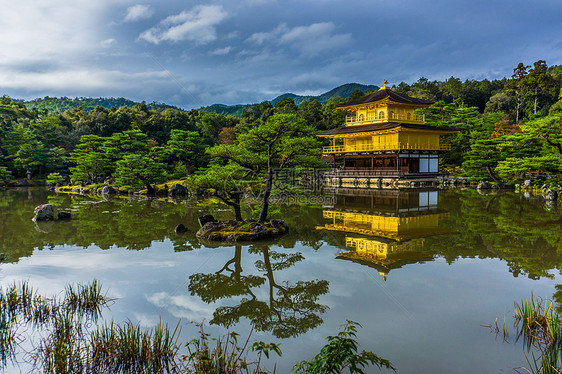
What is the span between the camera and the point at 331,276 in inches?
323

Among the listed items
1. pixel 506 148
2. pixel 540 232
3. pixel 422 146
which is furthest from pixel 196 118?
pixel 540 232

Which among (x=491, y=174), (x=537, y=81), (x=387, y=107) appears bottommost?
(x=491, y=174)

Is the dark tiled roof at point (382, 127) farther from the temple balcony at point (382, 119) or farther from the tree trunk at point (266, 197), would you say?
the tree trunk at point (266, 197)

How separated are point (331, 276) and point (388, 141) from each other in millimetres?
28845

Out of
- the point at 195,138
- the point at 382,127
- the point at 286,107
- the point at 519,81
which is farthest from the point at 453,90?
the point at 195,138

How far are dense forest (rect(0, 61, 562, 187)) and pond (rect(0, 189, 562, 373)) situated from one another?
11118 mm

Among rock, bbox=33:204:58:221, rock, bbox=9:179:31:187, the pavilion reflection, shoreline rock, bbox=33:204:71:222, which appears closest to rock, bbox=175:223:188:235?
the pavilion reflection

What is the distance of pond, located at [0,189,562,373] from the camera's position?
5379 millimetres

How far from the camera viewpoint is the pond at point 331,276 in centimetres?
538

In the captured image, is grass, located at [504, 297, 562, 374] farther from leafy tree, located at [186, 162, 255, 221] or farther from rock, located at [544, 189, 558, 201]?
rock, located at [544, 189, 558, 201]

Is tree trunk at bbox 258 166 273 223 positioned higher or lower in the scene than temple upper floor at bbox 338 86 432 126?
lower

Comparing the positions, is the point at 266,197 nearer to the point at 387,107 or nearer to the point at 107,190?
the point at 107,190

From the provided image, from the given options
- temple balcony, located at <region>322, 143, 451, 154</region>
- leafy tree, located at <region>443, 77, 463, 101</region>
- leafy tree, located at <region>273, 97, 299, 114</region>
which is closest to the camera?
temple balcony, located at <region>322, 143, 451, 154</region>

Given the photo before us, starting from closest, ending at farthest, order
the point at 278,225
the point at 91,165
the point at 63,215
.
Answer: the point at 278,225
the point at 63,215
the point at 91,165
